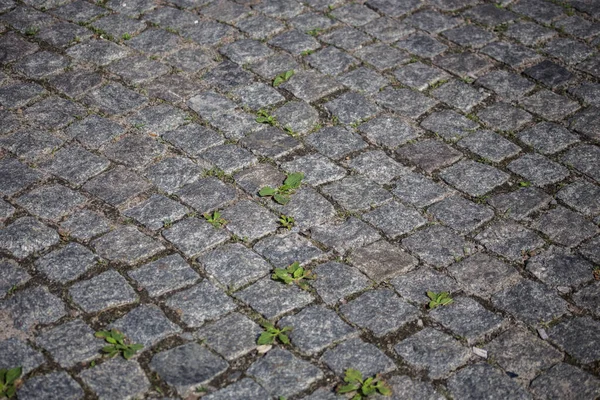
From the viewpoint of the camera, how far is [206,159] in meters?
4.27

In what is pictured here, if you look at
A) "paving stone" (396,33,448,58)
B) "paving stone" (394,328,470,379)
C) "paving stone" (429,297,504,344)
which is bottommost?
"paving stone" (394,328,470,379)

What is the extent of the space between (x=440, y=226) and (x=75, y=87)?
2509mm

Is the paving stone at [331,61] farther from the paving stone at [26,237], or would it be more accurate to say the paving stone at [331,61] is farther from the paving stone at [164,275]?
the paving stone at [26,237]

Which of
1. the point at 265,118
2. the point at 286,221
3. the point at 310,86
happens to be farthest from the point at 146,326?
the point at 310,86

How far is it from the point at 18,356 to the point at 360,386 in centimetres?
144

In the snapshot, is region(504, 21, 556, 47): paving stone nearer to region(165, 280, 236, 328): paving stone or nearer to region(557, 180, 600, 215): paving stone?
region(557, 180, 600, 215): paving stone

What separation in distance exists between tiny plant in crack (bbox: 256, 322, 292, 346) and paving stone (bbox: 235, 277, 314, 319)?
0.25 ft

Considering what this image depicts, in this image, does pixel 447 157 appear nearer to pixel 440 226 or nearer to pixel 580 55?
pixel 440 226

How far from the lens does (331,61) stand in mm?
5062

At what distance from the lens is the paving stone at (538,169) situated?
4.20m

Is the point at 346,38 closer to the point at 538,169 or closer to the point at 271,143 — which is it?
the point at 271,143

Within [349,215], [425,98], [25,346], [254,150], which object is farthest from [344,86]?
[25,346]

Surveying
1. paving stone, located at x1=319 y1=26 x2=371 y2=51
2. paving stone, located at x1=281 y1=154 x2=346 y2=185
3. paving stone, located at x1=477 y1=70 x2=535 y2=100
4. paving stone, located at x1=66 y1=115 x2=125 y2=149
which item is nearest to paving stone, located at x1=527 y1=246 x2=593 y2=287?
paving stone, located at x1=281 y1=154 x2=346 y2=185

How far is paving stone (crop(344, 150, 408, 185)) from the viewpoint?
421 centimetres
